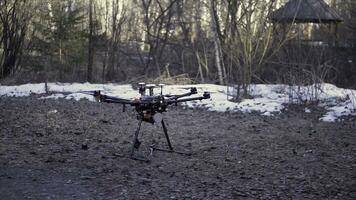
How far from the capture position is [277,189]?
5746mm

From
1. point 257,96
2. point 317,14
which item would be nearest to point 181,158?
point 257,96

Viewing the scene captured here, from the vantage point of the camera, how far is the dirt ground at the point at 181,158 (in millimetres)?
5656

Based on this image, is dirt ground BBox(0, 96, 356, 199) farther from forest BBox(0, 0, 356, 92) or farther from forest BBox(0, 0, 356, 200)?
forest BBox(0, 0, 356, 92)

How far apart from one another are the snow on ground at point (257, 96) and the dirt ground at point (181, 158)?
1.02 meters

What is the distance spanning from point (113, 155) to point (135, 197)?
187 centimetres

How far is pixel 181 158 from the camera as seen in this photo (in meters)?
7.12

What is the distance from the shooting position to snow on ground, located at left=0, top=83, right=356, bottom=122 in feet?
38.6

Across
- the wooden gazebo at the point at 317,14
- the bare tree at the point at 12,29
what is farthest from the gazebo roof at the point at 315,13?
the bare tree at the point at 12,29

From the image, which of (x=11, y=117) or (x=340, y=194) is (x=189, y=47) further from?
(x=340, y=194)

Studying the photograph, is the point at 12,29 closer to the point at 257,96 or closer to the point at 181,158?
the point at 257,96

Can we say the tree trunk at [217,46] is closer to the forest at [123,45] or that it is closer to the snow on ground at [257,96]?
the forest at [123,45]

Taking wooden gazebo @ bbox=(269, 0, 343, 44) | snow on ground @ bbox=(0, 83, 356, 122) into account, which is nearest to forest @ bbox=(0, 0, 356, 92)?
wooden gazebo @ bbox=(269, 0, 343, 44)

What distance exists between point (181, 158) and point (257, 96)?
23.8ft

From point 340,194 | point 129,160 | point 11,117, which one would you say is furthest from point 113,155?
point 11,117
